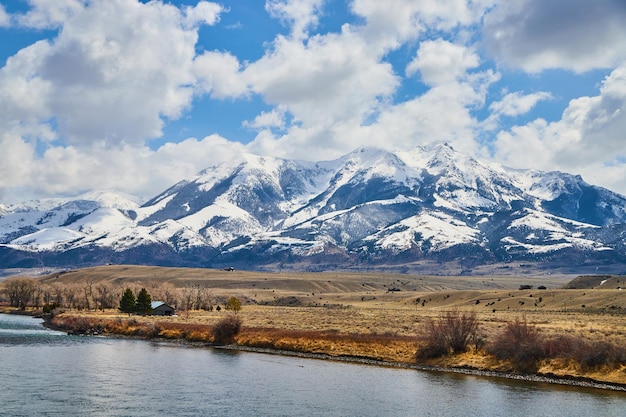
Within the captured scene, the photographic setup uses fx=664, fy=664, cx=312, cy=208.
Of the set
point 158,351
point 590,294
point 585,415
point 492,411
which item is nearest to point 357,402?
point 492,411

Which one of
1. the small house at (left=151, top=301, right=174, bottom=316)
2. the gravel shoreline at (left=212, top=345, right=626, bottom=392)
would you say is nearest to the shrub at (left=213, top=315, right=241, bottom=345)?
the gravel shoreline at (left=212, top=345, right=626, bottom=392)

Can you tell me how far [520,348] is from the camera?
271ft

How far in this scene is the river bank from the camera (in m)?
75.0

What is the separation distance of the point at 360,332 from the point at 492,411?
2109 inches

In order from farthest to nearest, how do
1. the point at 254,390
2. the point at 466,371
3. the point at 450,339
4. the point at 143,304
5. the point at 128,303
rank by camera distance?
the point at 143,304
the point at 128,303
the point at 450,339
the point at 466,371
the point at 254,390

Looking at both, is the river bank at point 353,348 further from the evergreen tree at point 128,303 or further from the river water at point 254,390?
the evergreen tree at point 128,303

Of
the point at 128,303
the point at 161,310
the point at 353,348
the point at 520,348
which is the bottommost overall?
the point at 353,348

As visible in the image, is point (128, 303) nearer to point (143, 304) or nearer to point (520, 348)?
point (143, 304)

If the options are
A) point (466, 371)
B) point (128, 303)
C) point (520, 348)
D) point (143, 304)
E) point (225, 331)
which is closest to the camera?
point (520, 348)

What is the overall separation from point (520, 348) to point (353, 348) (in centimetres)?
2565

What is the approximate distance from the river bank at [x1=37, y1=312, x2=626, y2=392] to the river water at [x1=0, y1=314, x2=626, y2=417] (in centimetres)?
351

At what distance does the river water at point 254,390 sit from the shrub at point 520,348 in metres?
6.15

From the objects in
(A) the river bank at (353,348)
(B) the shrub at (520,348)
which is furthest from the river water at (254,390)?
(B) the shrub at (520,348)

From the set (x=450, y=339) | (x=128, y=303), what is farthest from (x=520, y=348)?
(x=128, y=303)
